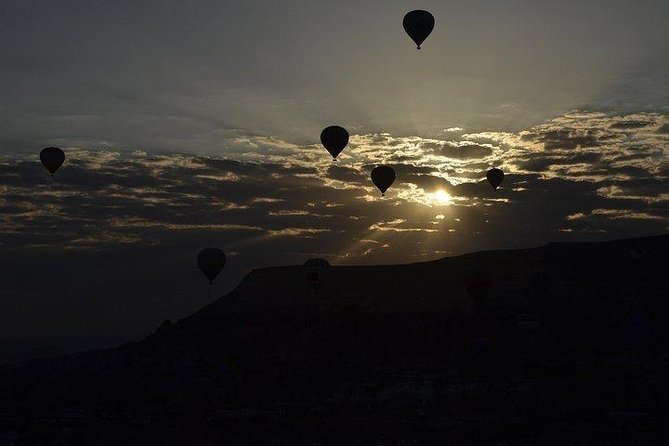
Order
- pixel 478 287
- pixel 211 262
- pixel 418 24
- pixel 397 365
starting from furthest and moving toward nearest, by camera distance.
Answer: pixel 397 365 < pixel 478 287 < pixel 211 262 < pixel 418 24

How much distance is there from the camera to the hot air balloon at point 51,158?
94000mm

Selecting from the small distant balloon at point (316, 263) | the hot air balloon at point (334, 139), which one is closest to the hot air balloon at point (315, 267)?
the small distant balloon at point (316, 263)

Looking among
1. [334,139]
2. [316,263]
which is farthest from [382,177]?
[316,263]

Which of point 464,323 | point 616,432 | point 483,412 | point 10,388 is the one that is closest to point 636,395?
point 483,412

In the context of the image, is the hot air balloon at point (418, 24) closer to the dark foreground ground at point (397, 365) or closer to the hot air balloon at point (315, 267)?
the dark foreground ground at point (397, 365)

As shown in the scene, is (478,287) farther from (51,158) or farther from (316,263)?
(51,158)

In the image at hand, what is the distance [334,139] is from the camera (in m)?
91.6

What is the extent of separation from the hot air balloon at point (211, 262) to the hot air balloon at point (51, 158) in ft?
71.1

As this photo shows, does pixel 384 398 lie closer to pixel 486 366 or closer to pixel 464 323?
pixel 486 366

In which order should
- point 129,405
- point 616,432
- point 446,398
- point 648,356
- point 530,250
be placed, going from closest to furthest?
1. point 616,432
2. point 446,398
3. point 129,405
4. point 648,356
5. point 530,250

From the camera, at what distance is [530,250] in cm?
17500

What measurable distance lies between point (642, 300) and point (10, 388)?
109m

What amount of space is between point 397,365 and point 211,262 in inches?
1568

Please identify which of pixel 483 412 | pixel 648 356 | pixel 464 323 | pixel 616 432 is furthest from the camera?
pixel 464 323
